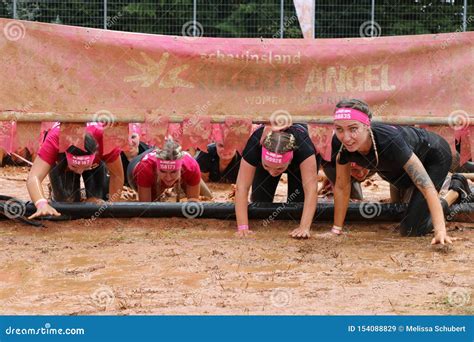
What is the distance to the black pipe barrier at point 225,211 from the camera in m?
6.31

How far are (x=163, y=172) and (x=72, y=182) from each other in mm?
827

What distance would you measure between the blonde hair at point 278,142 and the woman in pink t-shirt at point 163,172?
1091 mm

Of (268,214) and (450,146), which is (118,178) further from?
(450,146)

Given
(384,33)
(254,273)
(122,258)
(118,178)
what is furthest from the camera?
(384,33)

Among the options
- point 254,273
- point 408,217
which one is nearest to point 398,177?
point 408,217

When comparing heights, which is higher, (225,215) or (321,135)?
(321,135)

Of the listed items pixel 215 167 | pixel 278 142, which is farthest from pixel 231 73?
pixel 215 167

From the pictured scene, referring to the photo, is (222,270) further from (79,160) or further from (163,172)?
(163,172)

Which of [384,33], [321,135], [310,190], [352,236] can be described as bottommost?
[352,236]

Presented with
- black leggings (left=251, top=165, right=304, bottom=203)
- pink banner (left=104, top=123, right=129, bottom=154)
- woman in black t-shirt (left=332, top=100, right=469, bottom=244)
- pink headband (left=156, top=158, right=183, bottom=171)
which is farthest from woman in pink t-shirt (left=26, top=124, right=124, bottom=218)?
woman in black t-shirt (left=332, top=100, right=469, bottom=244)

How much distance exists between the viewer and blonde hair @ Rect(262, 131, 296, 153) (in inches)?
224

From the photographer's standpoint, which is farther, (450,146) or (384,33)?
(384,33)

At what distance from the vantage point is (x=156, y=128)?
20.2 ft

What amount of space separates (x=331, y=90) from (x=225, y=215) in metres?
1.33
